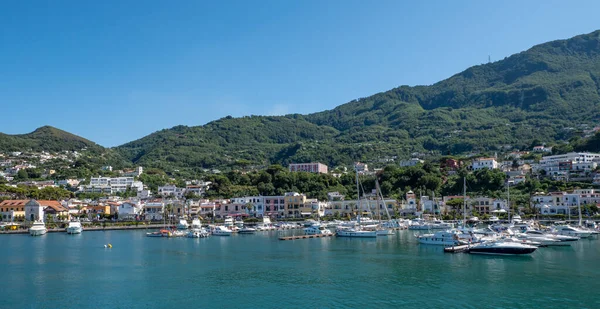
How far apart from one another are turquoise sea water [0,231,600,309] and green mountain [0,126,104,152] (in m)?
137

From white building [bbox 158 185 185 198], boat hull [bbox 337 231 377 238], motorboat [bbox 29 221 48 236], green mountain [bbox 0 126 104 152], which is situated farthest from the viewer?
green mountain [bbox 0 126 104 152]

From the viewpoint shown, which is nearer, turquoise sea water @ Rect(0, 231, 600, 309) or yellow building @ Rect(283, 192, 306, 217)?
turquoise sea water @ Rect(0, 231, 600, 309)

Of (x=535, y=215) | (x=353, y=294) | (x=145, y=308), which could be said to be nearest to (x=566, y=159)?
(x=535, y=215)

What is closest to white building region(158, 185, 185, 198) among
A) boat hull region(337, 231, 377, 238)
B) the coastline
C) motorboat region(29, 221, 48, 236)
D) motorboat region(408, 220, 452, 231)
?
the coastline

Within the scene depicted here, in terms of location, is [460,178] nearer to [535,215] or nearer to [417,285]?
[535,215]

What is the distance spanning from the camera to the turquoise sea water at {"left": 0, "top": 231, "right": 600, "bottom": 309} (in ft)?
85.5

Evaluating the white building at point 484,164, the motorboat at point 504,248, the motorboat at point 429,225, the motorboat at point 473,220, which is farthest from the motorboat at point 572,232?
the white building at point 484,164

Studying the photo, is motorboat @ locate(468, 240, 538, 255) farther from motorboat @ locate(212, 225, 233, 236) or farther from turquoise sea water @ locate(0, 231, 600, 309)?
motorboat @ locate(212, 225, 233, 236)

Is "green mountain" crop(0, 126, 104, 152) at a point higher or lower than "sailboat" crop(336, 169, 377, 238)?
higher

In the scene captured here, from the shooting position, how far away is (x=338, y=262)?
1510 inches

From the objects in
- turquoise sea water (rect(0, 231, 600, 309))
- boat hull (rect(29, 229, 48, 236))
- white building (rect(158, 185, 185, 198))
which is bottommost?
turquoise sea water (rect(0, 231, 600, 309))

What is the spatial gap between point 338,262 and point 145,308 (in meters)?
16.6

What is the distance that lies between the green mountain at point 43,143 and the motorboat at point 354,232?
458 feet

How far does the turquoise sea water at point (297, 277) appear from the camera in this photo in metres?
26.1
